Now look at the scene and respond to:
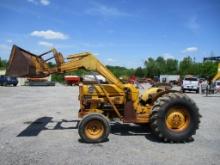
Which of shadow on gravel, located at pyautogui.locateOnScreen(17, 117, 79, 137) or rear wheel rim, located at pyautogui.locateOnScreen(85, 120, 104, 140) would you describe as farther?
shadow on gravel, located at pyautogui.locateOnScreen(17, 117, 79, 137)

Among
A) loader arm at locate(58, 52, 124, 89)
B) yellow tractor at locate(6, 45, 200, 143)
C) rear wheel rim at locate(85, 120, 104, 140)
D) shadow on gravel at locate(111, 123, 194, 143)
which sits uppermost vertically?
loader arm at locate(58, 52, 124, 89)

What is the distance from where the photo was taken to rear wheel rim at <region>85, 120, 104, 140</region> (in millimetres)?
9077

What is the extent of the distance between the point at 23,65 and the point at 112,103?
291 centimetres

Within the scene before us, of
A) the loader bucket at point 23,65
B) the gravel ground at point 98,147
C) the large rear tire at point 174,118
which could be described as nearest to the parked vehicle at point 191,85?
the gravel ground at point 98,147

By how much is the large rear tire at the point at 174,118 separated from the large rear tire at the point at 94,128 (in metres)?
1.37

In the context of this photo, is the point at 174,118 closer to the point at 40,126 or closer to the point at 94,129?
the point at 94,129

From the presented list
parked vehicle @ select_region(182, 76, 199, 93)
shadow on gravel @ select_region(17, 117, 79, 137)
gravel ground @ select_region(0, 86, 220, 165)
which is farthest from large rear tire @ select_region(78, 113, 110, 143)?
parked vehicle @ select_region(182, 76, 199, 93)

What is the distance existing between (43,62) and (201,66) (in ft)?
300

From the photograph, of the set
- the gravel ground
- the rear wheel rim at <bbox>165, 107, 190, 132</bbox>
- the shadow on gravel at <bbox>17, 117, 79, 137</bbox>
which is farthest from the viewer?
the shadow on gravel at <bbox>17, 117, 79, 137</bbox>

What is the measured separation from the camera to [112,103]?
32.6 feet

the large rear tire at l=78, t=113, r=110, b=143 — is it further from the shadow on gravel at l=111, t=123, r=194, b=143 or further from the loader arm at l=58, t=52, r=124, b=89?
the loader arm at l=58, t=52, r=124, b=89

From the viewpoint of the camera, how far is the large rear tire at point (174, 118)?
29.9ft

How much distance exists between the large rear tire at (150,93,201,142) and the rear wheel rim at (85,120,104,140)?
57.9 inches

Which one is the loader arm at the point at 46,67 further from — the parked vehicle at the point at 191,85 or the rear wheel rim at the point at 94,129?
the parked vehicle at the point at 191,85
